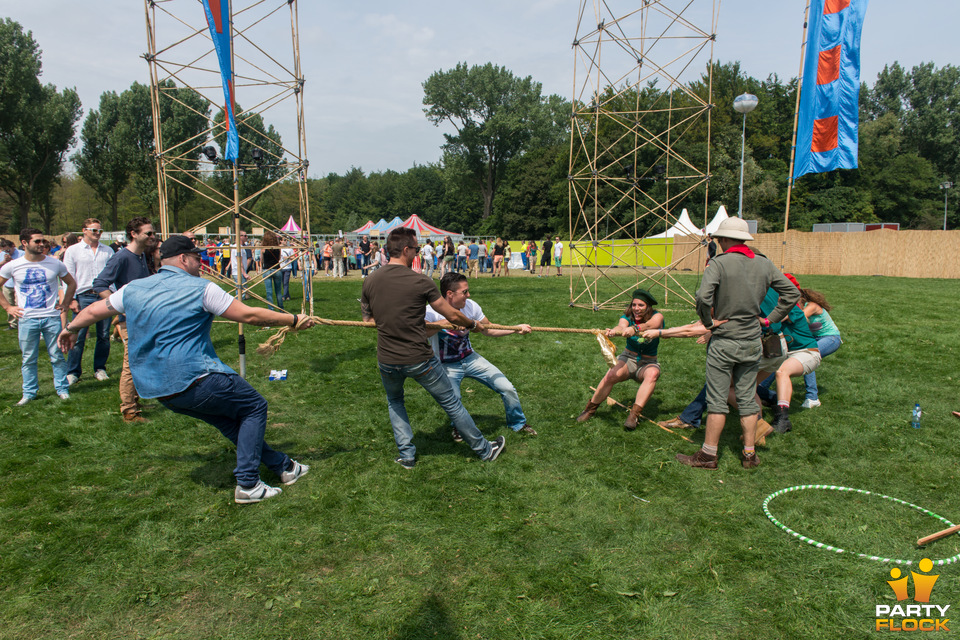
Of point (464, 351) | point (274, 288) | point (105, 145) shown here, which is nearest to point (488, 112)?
point (105, 145)

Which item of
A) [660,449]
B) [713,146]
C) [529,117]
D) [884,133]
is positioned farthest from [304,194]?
[884,133]

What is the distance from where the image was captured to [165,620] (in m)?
3.00

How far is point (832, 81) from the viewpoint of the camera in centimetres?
977

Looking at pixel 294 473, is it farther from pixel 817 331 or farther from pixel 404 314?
pixel 817 331

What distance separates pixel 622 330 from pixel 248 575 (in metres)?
3.86

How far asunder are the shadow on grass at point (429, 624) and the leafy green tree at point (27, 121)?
4445 centimetres

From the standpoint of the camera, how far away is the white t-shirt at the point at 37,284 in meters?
6.30

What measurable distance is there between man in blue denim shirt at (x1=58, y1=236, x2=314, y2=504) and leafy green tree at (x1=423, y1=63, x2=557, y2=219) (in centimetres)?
5825

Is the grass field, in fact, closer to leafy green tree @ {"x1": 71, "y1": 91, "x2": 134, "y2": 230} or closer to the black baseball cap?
the black baseball cap

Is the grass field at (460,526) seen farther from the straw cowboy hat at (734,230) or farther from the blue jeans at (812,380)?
the straw cowboy hat at (734,230)

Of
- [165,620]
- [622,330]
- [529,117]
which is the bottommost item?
[165,620]

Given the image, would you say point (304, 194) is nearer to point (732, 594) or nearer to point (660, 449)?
point (660, 449)

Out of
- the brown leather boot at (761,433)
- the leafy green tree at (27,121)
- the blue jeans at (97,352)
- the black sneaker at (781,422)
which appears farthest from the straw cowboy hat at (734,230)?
the leafy green tree at (27,121)

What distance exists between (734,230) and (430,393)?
9.91ft
